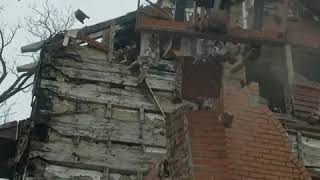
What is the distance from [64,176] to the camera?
1006cm

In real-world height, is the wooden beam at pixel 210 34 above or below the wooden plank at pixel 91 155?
above

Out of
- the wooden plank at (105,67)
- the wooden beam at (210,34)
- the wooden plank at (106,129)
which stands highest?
the wooden beam at (210,34)

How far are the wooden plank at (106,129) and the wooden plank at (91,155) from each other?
6.8 inches

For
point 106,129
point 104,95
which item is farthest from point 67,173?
point 104,95

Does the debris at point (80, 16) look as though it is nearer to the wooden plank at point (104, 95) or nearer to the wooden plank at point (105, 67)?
the wooden plank at point (105, 67)

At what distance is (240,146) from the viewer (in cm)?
604

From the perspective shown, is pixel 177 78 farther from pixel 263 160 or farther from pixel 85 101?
pixel 263 160

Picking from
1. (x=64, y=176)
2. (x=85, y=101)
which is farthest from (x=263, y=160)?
(x=85, y=101)

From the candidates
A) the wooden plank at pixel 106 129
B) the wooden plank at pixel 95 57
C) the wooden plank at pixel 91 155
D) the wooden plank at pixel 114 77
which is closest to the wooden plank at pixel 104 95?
the wooden plank at pixel 114 77

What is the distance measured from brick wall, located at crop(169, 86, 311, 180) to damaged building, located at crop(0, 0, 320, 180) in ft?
4.78

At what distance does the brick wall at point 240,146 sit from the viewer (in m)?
5.71

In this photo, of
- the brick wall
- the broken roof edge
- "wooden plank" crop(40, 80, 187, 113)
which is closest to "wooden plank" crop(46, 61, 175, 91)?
"wooden plank" crop(40, 80, 187, 113)

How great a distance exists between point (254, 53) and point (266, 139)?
3.56 meters

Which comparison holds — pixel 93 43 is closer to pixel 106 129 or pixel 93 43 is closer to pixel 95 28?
pixel 95 28
